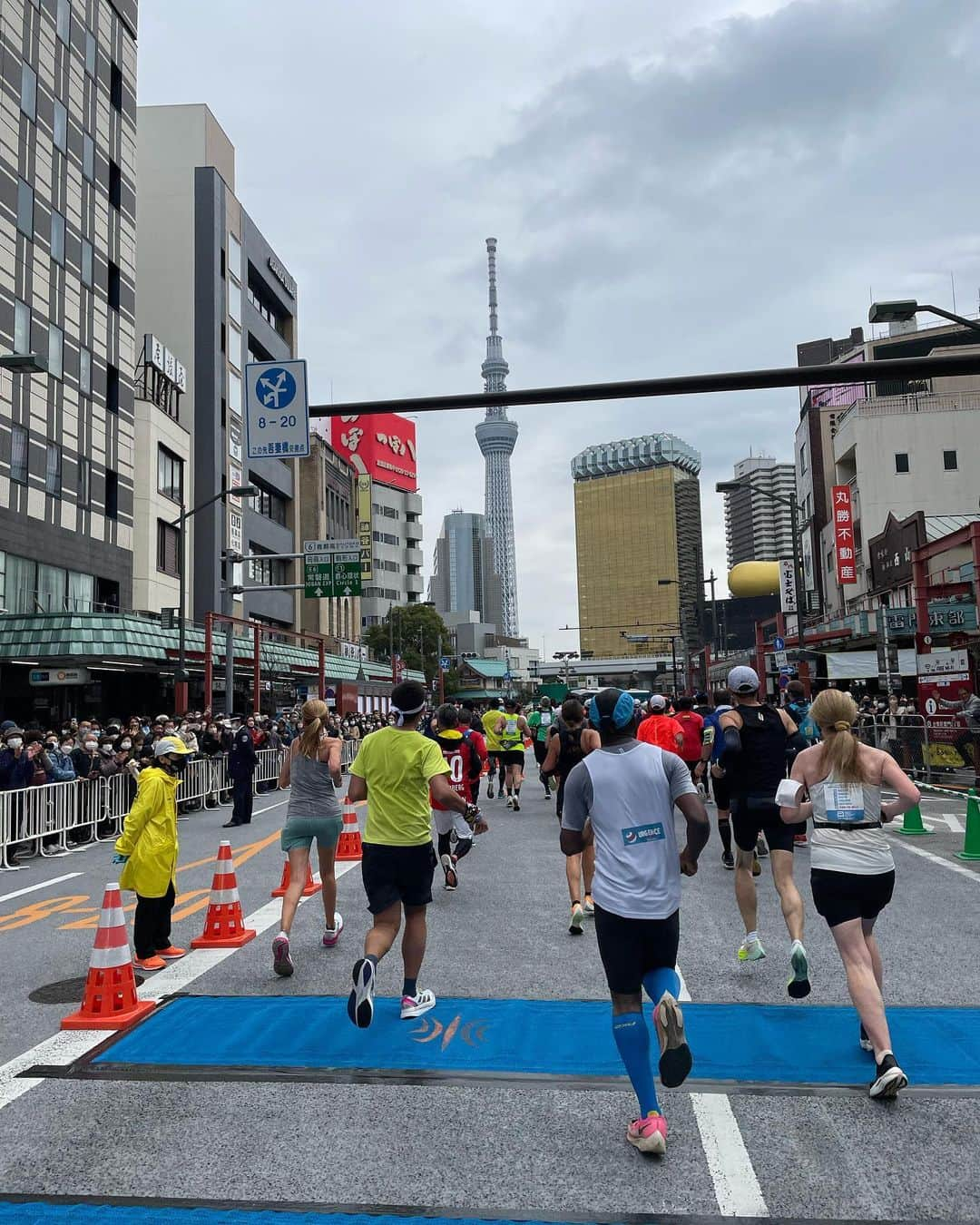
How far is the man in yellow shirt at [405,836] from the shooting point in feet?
19.2

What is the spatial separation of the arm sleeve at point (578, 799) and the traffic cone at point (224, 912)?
4239 millimetres

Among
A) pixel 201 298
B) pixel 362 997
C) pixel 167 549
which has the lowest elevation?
pixel 362 997

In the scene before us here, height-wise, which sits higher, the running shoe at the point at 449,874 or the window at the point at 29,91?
the window at the point at 29,91

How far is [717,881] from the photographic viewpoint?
34.4ft

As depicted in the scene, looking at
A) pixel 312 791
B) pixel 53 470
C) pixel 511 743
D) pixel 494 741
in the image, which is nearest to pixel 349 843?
pixel 312 791

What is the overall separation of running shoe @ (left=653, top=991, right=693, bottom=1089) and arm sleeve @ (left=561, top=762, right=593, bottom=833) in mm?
845

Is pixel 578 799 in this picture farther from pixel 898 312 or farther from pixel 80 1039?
pixel 898 312

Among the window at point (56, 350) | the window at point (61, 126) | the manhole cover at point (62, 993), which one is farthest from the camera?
the window at point (61, 126)

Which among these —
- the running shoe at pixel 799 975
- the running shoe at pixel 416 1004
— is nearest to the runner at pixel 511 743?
the running shoe at pixel 416 1004

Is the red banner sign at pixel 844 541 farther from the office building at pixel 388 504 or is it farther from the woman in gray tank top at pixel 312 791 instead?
the office building at pixel 388 504

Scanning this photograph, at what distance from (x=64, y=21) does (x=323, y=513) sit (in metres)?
45.6

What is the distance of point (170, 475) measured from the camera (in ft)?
153

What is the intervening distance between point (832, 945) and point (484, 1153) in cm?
425

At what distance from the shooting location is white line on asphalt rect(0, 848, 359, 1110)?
5.06 metres
